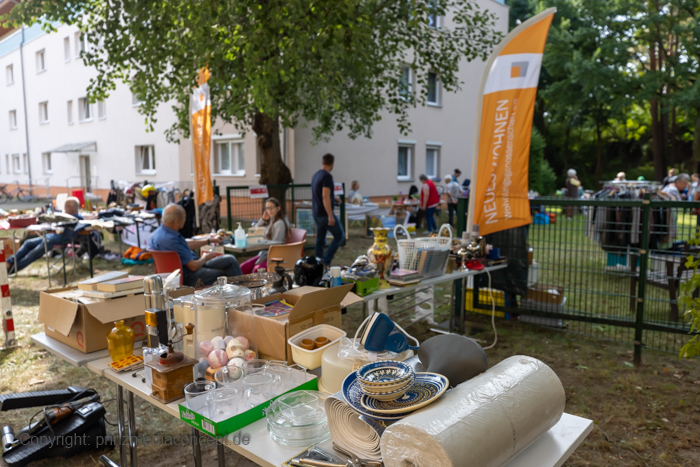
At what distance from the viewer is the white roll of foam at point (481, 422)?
1230 millimetres

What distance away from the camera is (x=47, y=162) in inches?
1018

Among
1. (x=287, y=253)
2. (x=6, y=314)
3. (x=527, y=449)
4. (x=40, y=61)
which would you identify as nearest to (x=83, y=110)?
(x=40, y=61)

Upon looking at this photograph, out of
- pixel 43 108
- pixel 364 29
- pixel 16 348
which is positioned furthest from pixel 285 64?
pixel 43 108

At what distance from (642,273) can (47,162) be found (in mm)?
28806

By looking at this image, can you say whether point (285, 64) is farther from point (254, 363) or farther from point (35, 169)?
point (35, 169)

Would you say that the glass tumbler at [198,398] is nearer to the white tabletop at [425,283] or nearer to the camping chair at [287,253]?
the white tabletop at [425,283]

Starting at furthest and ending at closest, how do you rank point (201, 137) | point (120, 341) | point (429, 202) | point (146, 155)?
point (146, 155) < point (429, 202) < point (201, 137) < point (120, 341)

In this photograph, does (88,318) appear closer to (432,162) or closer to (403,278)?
(403,278)

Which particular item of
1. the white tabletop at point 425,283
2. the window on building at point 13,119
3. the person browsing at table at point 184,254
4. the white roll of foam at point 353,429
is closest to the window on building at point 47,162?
the window on building at point 13,119

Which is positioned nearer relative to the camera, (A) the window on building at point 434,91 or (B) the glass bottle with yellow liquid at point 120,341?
(B) the glass bottle with yellow liquid at point 120,341

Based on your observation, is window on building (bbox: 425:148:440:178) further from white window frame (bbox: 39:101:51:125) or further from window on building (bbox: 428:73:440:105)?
white window frame (bbox: 39:101:51:125)

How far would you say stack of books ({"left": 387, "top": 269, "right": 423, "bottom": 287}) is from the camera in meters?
3.84

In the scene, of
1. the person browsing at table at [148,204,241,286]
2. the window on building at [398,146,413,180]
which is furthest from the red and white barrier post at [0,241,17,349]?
the window on building at [398,146,413,180]

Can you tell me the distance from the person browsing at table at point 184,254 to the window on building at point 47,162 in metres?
24.9
